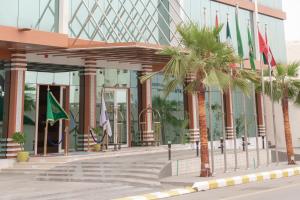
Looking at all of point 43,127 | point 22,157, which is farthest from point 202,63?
point 43,127

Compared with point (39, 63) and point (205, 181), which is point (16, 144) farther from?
point (205, 181)

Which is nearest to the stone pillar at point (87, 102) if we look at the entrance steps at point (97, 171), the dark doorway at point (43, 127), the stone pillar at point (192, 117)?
the dark doorway at point (43, 127)

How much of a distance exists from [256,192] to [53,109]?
13022 millimetres

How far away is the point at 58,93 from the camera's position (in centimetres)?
2417

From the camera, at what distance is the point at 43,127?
23.3 meters

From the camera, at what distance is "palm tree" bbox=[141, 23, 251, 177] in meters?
15.1

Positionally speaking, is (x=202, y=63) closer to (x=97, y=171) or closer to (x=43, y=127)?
(x=97, y=171)

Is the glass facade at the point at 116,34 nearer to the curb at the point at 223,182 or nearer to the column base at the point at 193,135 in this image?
the column base at the point at 193,135

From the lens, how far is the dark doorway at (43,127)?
23.2 metres

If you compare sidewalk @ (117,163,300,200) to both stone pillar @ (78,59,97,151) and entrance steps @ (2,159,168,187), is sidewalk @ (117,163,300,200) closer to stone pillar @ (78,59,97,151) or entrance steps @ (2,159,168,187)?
entrance steps @ (2,159,168,187)

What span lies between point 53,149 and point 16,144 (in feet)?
10.6

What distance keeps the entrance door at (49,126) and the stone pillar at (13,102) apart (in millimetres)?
1917

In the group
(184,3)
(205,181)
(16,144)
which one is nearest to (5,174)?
(16,144)

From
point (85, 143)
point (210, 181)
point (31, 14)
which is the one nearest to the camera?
point (210, 181)
